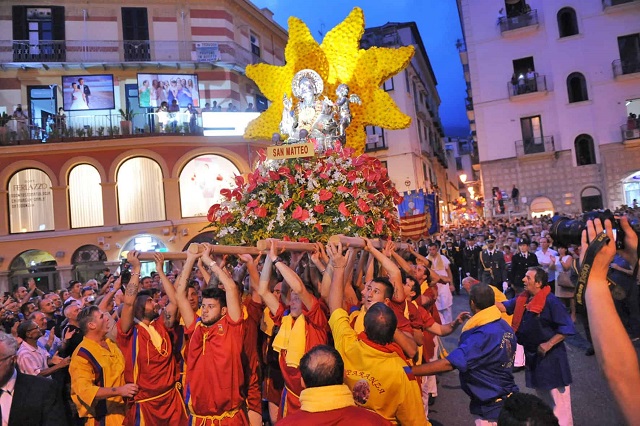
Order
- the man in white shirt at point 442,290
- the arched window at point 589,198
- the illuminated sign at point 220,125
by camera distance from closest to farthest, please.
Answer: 1. the man in white shirt at point 442,290
2. the illuminated sign at point 220,125
3. the arched window at point 589,198

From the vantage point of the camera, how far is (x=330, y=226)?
562 centimetres

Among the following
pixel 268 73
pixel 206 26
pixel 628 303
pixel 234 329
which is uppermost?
pixel 206 26

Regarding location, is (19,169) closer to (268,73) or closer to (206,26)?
(206,26)

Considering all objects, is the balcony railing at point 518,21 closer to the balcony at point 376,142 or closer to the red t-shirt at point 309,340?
the balcony at point 376,142

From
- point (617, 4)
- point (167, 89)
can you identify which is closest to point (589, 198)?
point (617, 4)

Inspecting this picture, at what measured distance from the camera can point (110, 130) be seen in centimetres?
2034

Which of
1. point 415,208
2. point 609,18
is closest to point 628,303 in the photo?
point 415,208

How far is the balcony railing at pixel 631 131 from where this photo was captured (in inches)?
1032

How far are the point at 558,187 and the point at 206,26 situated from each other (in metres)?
19.7

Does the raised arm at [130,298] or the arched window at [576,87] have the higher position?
the arched window at [576,87]

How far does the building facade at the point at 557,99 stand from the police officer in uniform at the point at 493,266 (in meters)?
14.6

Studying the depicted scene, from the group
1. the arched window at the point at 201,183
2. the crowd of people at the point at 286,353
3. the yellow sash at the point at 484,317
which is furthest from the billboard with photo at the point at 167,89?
the yellow sash at the point at 484,317

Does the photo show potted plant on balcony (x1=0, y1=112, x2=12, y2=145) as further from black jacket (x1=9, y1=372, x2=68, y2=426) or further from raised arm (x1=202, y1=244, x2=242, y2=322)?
black jacket (x1=9, y1=372, x2=68, y2=426)

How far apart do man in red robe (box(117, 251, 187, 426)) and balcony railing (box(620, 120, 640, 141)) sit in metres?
27.8
